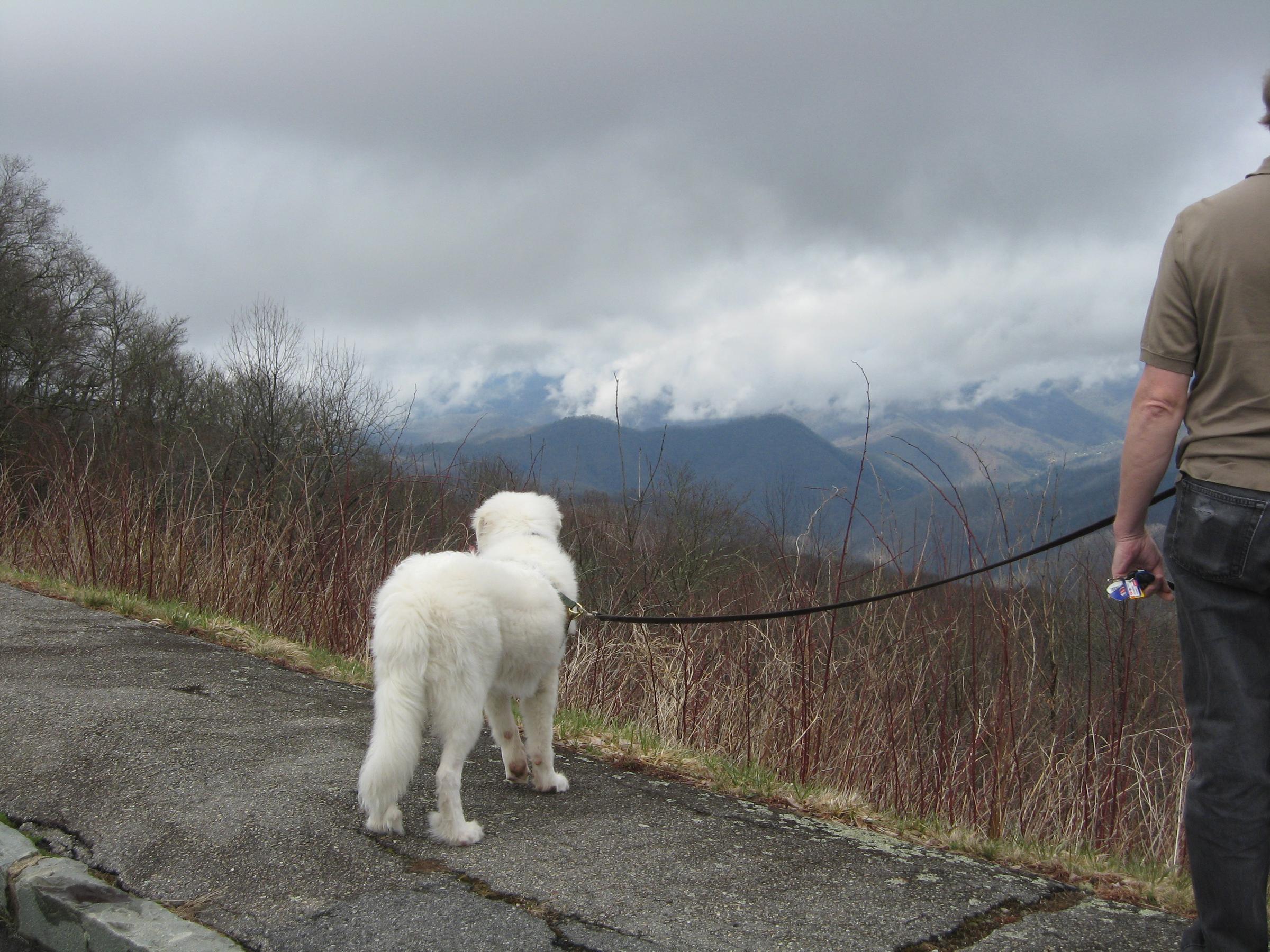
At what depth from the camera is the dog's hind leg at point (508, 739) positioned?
12.9 feet

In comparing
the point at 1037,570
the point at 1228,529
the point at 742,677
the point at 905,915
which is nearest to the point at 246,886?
the point at 905,915

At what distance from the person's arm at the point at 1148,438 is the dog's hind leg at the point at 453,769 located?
2.31 metres

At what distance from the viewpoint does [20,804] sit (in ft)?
10.6

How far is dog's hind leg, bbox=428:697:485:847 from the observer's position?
313 centimetres

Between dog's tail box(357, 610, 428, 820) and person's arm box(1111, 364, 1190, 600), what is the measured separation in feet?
7.73

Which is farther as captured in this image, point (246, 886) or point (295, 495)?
point (295, 495)

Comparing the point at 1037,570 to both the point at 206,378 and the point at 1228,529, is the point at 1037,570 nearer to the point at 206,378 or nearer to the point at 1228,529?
the point at 1228,529

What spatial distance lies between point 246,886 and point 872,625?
410 centimetres

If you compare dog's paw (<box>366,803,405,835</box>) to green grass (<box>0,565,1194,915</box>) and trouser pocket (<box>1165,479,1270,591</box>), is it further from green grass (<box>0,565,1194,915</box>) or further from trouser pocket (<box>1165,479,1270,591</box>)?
trouser pocket (<box>1165,479,1270,591</box>)

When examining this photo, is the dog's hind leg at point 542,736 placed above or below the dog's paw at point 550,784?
above

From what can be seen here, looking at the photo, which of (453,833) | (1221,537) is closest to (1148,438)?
(1221,537)

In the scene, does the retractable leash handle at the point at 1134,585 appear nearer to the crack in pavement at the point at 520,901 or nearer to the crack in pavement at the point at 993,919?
the crack in pavement at the point at 993,919

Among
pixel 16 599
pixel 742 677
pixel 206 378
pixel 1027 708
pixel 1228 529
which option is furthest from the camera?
pixel 206 378

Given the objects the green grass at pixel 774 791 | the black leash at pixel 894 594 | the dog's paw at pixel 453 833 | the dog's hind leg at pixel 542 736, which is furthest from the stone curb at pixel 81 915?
the black leash at pixel 894 594
